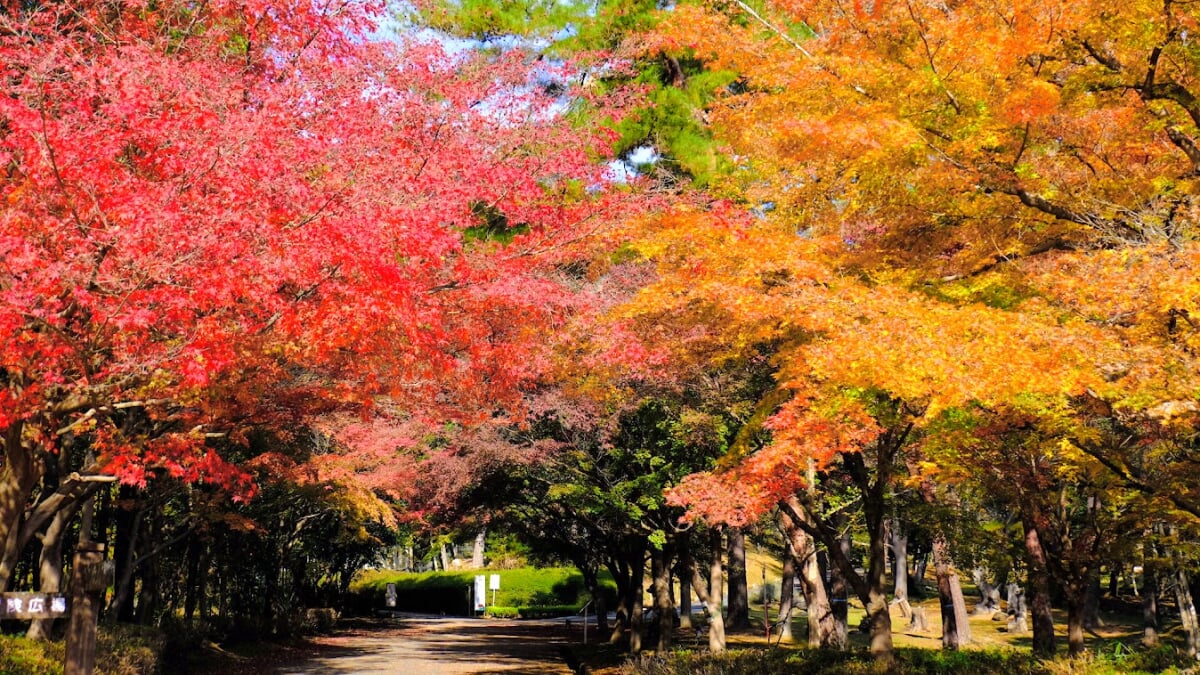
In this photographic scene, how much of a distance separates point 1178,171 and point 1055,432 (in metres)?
3.24

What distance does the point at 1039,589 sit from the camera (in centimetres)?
1650

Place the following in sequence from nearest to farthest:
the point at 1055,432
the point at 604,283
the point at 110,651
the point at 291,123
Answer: the point at 291,123 < the point at 1055,432 < the point at 110,651 < the point at 604,283

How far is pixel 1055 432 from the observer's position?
421 inches

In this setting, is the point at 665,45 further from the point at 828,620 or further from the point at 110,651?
the point at 110,651

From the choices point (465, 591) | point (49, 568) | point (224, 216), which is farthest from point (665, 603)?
point (465, 591)

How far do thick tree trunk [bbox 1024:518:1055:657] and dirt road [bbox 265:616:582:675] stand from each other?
373 inches

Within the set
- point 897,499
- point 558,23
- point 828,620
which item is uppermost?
point 558,23

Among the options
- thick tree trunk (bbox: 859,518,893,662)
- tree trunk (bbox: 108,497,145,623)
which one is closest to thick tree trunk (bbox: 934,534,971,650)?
thick tree trunk (bbox: 859,518,893,662)

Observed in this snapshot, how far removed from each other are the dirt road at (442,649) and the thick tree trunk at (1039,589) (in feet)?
31.1

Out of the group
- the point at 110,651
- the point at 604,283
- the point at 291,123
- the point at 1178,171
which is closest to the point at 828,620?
the point at 604,283

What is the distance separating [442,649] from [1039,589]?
15.9 meters

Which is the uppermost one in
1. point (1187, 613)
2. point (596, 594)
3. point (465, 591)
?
point (596, 594)

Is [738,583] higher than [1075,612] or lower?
lower

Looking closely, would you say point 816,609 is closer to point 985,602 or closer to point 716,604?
point 716,604
